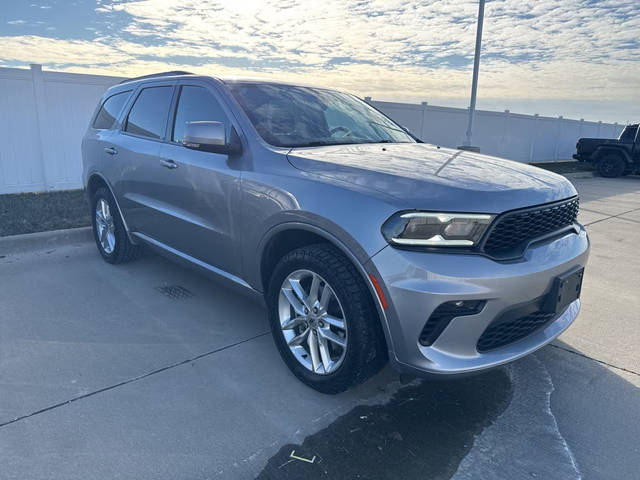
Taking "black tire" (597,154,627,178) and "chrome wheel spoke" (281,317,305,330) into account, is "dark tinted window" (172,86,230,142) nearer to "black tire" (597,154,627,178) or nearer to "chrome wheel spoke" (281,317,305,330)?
"chrome wheel spoke" (281,317,305,330)

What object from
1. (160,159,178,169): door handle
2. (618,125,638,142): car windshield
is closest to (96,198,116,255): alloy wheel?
(160,159,178,169): door handle

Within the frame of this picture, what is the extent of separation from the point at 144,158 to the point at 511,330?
10.7 feet

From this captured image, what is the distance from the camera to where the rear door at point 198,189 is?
3.33 meters

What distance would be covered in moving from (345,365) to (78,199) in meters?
7.26

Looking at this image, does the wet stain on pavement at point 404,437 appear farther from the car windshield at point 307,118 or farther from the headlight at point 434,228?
the car windshield at point 307,118

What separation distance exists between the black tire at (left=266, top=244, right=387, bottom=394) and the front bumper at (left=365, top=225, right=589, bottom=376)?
158 millimetres

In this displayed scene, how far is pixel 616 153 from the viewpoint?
53.5 feet

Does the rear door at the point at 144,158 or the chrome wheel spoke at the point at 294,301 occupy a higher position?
the rear door at the point at 144,158

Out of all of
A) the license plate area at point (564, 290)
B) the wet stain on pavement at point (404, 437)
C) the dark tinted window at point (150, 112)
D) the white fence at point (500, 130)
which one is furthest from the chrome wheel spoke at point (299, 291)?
the white fence at point (500, 130)

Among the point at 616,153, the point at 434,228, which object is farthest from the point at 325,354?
the point at 616,153

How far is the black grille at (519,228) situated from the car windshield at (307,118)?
55.0 inches

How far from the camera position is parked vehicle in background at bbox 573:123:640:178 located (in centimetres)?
1602

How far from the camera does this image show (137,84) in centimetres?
476

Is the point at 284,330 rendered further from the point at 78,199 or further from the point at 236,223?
the point at 78,199
